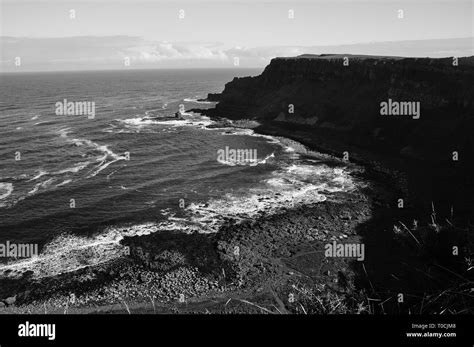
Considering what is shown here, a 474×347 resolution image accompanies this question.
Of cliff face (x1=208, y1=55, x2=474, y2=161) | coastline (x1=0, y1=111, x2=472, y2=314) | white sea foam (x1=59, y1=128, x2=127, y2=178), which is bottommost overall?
coastline (x1=0, y1=111, x2=472, y2=314)

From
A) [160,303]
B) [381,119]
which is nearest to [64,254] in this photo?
[160,303]

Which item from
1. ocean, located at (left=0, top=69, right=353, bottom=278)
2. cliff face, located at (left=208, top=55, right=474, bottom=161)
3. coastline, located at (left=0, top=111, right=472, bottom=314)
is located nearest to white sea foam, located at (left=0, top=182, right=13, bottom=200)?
ocean, located at (left=0, top=69, right=353, bottom=278)

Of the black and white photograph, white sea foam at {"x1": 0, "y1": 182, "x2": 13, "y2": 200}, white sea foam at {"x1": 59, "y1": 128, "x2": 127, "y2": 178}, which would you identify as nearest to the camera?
the black and white photograph

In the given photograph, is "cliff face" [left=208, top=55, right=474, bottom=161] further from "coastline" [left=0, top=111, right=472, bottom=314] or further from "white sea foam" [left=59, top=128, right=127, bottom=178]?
"white sea foam" [left=59, top=128, right=127, bottom=178]

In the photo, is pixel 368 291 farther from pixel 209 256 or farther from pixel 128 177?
pixel 128 177

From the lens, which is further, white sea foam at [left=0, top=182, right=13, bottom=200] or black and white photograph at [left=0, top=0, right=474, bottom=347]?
white sea foam at [left=0, top=182, right=13, bottom=200]

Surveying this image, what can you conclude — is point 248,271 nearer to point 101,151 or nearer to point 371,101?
point 101,151
